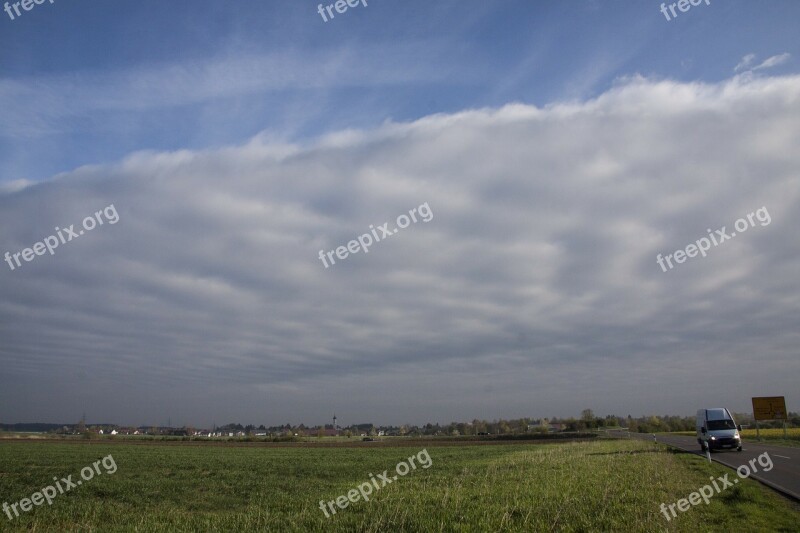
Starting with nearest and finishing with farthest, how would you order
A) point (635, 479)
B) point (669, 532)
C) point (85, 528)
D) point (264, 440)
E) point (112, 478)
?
point (669, 532) → point (85, 528) → point (635, 479) → point (112, 478) → point (264, 440)

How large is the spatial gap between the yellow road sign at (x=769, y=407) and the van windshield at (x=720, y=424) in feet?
82.0

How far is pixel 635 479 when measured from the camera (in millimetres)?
18094

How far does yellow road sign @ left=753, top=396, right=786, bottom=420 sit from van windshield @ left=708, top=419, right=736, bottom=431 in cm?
2498

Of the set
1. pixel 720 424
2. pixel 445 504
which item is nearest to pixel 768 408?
pixel 720 424

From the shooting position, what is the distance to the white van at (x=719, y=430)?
112 feet

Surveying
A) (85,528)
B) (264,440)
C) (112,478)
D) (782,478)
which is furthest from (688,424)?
(85,528)

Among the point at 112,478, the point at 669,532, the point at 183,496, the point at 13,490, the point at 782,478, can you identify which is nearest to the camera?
the point at 669,532

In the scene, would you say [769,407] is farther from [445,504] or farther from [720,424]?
[445,504]

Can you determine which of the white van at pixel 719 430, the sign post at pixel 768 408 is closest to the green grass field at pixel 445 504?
the white van at pixel 719 430

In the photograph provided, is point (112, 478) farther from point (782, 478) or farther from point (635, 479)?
point (782, 478)

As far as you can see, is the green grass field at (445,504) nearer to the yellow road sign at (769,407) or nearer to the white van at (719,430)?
the white van at (719,430)

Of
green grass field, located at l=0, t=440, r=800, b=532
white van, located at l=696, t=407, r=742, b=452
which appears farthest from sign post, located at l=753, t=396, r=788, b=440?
green grass field, located at l=0, t=440, r=800, b=532

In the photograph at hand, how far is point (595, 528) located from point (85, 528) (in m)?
12.2

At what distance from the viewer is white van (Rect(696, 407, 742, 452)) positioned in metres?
34.2
